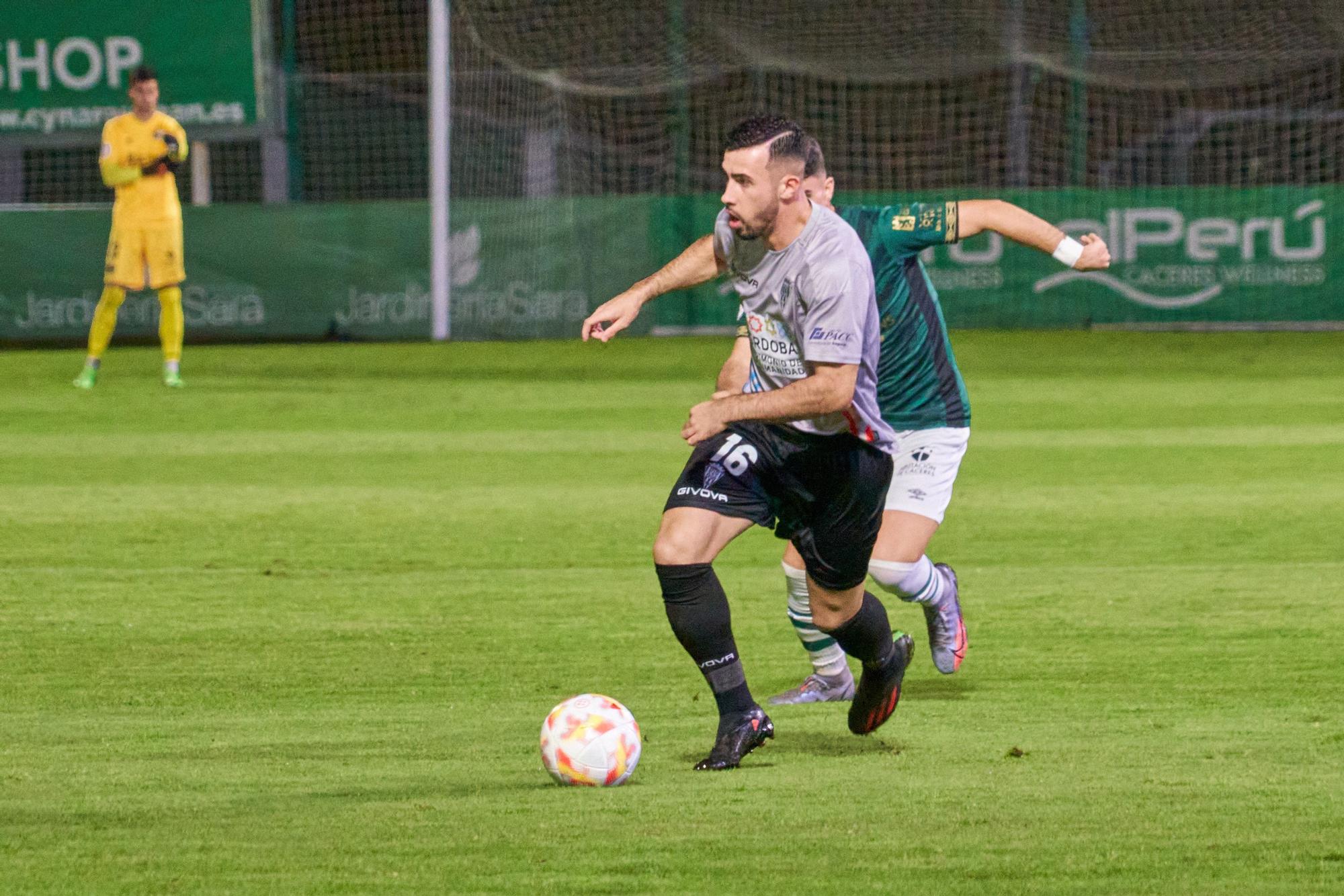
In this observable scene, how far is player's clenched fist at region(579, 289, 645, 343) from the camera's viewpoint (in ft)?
18.9

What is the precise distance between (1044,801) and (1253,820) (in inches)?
20.1

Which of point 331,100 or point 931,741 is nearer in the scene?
point 931,741

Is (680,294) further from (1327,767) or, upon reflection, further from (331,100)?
(1327,767)

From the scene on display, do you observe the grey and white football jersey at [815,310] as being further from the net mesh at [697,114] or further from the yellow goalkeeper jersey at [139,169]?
the net mesh at [697,114]

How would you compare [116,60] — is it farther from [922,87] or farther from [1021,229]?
[1021,229]

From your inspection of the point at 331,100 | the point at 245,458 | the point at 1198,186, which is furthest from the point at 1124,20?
the point at 245,458

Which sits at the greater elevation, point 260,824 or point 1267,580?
point 260,824

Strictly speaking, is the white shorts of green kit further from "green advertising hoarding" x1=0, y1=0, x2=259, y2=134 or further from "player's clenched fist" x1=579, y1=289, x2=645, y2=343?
"green advertising hoarding" x1=0, y1=0, x2=259, y2=134

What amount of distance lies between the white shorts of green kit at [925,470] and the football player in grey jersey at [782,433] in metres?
1.04

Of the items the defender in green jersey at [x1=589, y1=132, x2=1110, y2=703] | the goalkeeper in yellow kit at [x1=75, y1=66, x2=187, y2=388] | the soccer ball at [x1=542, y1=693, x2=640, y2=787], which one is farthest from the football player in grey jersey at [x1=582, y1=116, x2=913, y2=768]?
the goalkeeper in yellow kit at [x1=75, y1=66, x2=187, y2=388]

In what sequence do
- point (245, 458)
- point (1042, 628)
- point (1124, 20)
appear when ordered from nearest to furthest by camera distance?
point (1042, 628) < point (245, 458) < point (1124, 20)

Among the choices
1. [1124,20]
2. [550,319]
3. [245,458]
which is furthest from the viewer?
[1124,20]

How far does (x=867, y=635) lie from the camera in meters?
5.69

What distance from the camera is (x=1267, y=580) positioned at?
8.63 meters
